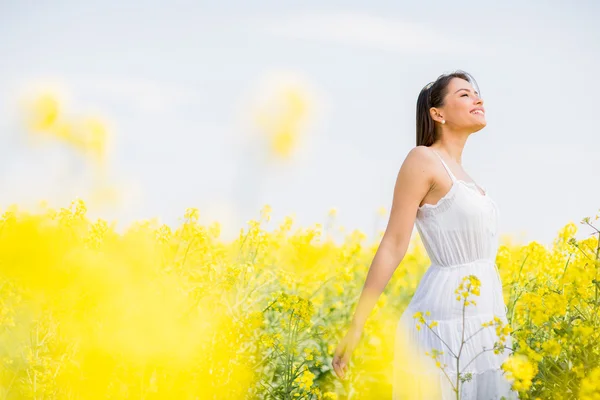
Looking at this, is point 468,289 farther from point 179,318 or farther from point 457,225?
point 179,318

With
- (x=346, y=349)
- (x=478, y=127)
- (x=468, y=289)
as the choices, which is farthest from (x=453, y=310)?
(x=478, y=127)

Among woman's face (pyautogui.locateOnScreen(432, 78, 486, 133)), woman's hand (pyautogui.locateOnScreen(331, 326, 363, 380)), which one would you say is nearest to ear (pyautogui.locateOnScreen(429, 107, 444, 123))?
woman's face (pyautogui.locateOnScreen(432, 78, 486, 133))

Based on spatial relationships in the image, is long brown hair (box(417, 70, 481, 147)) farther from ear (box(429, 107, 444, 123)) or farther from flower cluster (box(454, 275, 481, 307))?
flower cluster (box(454, 275, 481, 307))

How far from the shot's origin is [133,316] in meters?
2.83

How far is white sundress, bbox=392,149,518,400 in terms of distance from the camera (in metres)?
2.06

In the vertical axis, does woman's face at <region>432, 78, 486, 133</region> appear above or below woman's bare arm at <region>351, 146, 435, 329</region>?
above

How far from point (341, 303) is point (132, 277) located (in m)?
1.47

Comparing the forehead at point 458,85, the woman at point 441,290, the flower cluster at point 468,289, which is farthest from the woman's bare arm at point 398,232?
the forehead at point 458,85

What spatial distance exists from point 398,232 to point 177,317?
3.87ft

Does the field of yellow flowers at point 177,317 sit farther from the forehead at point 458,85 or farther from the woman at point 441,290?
the forehead at point 458,85

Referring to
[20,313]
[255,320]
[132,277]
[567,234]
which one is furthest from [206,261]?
[567,234]

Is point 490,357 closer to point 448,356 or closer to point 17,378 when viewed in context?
point 448,356

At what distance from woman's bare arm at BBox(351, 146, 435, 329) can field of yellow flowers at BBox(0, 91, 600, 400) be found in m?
0.43

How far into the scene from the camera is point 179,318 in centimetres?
288
